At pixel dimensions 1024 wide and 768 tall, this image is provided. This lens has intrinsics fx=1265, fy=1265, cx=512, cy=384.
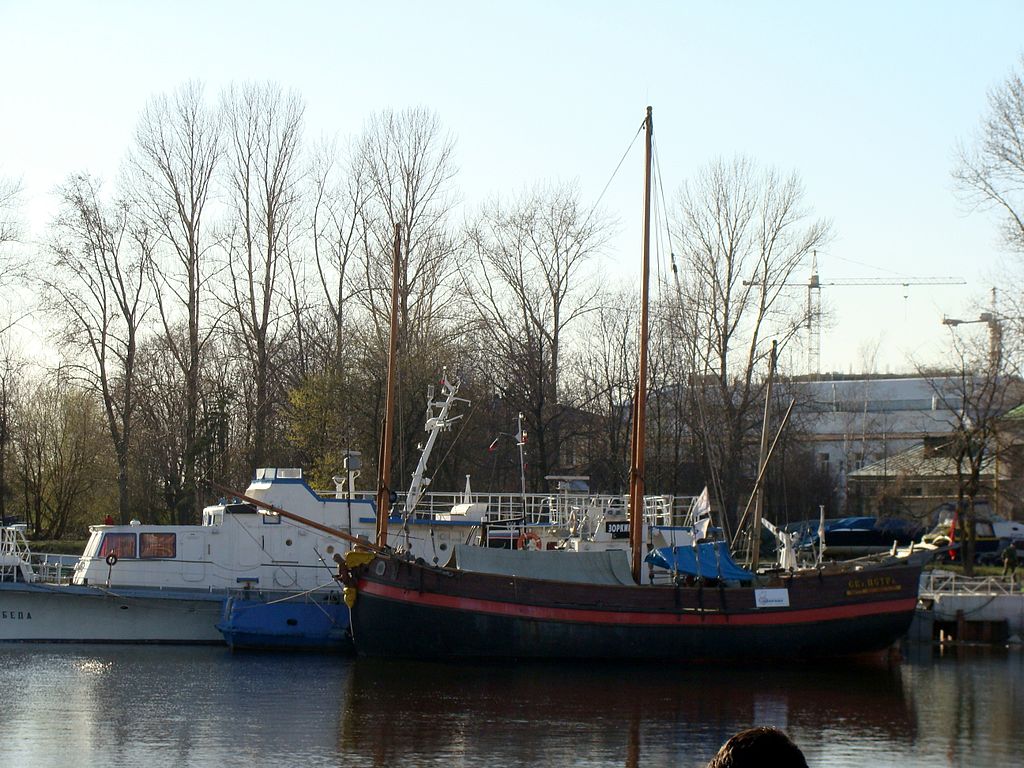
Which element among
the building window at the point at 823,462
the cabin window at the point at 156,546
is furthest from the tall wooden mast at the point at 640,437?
the building window at the point at 823,462

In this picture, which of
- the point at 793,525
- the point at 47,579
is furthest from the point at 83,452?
the point at 793,525

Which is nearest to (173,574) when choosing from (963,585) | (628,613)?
(628,613)

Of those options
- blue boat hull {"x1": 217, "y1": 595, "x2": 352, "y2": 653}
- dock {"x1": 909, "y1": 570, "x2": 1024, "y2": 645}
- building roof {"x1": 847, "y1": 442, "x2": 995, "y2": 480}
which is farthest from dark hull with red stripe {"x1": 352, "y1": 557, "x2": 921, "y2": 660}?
building roof {"x1": 847, "y1": 442, "x2": 995, "y2": 480}

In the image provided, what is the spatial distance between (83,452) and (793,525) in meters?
30.5

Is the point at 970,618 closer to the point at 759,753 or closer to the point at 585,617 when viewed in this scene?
the point at 585,617

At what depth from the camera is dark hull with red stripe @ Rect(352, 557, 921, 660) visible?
89.6 ft

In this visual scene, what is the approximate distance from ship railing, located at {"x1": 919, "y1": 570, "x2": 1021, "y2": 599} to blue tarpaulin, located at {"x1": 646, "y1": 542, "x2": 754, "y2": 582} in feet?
28.8

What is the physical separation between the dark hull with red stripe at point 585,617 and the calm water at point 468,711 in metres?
0.56

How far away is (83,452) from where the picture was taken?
54.8 m

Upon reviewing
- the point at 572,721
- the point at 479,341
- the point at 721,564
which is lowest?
the point at 572,721

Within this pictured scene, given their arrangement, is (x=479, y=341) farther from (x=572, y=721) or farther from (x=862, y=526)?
(x=572, y=721)

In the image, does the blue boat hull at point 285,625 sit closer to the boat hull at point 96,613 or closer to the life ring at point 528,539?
the boat hull at point 96,613

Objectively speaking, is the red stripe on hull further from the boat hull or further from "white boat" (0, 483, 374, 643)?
the boat hull

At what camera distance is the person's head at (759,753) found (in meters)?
4.14
